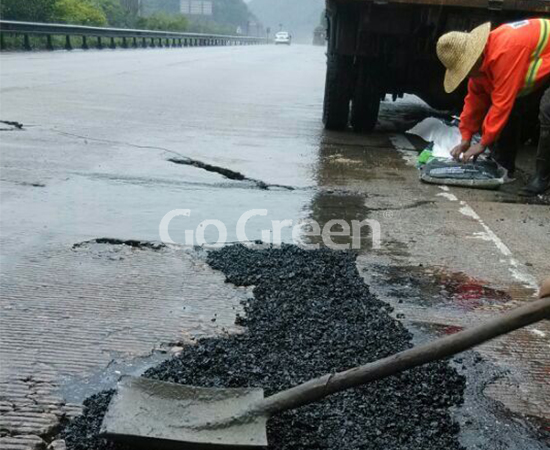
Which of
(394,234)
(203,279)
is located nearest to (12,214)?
(203,279)

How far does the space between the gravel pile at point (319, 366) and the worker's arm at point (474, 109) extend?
239 centimetres

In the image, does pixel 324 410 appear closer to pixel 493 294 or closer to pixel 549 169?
pixel 493 294

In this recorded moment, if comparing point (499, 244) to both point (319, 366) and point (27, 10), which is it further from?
point (27, 10)

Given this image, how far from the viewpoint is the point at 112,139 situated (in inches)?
244

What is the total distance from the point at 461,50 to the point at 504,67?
0.31m

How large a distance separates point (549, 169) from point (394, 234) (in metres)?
1.72

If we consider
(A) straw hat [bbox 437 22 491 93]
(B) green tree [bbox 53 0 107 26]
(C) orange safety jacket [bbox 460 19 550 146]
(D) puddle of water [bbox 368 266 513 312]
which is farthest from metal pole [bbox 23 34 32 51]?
(D) puddle of water [bbox 368 266 513 312]

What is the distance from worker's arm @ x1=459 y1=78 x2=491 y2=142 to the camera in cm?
493

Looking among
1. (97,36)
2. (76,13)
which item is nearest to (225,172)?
(97,36)

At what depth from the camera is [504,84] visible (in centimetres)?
444

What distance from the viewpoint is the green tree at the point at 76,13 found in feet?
91.2

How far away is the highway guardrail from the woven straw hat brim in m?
17.3

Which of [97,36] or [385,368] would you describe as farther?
[97,36]

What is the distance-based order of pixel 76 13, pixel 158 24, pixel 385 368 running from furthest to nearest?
pixel 158 24 → pixel 76 13 → pixel 385 368
